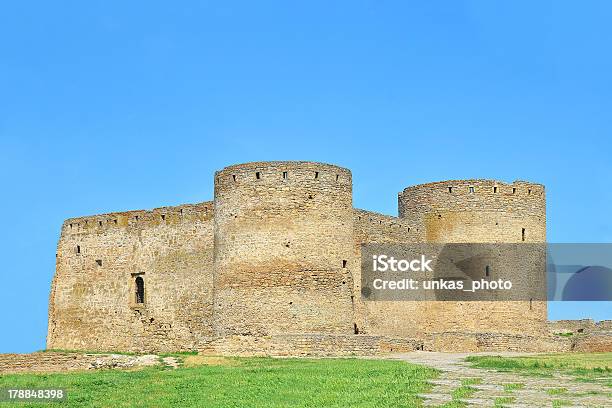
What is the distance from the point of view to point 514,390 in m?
15.2

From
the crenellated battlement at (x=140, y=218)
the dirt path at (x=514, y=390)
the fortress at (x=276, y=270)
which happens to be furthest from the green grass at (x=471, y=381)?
the crenellated battlement at (x=140, y=218)

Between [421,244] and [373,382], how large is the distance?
54.4ft

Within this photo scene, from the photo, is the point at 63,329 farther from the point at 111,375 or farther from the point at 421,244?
the point at 111,375

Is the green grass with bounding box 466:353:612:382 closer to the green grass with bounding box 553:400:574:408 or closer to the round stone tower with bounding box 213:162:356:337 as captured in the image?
the green grass with bounding box 553:400:574:408

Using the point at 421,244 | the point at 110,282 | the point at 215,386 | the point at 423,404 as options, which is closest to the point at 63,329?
the point at 110,282

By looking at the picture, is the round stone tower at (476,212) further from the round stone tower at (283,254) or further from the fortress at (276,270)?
the round stone tower at (283,254)

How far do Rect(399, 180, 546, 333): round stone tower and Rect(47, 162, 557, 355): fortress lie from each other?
1.4 inches

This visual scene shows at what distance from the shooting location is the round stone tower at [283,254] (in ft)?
87.7

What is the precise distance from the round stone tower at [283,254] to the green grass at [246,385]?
5201 millimetres

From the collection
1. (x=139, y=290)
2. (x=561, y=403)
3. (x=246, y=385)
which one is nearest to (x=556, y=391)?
(x=561, y=403)

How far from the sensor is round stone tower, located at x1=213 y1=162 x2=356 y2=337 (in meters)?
26.7

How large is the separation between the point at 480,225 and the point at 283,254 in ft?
29.7

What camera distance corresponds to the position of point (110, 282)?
33.0 meters

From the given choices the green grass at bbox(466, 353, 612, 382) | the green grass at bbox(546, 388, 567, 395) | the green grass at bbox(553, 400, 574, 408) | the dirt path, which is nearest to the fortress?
the green grass at bbox(466, 353, 612, 382)
